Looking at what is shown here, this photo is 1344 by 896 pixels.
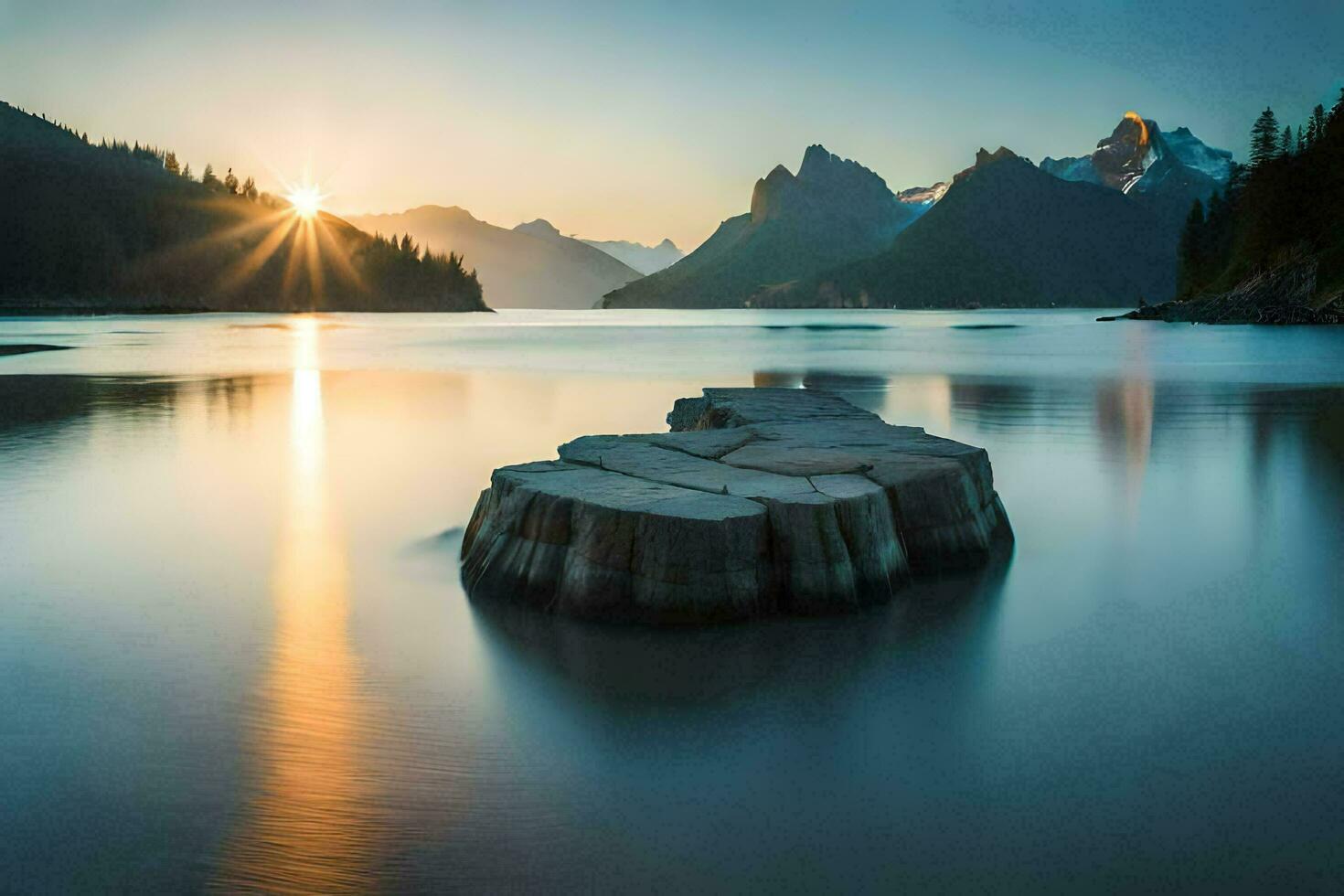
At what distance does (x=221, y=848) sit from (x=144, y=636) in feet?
11.3

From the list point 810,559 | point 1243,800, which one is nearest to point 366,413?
point 810,559

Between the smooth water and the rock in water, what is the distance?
26cm

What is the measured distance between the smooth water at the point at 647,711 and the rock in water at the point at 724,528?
0.26 m

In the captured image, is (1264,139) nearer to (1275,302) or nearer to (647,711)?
(1275,302)

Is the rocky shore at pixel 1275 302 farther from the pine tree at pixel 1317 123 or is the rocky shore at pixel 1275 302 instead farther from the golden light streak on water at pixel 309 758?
the golden light streak on water at pixel 309 758

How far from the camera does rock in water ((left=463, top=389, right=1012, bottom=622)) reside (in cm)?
693

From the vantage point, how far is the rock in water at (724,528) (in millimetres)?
6934

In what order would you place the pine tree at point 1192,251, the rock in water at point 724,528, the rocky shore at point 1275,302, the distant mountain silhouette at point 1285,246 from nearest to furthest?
the rock in water at point 724,528, the rocky shore at point 1275,302, the distant mountain silhouette at point 1285,246, the pine tree at point 1192,251

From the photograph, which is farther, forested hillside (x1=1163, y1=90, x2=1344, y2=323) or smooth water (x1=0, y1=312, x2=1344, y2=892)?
forested hillside (x1=1163, y1=90, x2=1344, y2=323)

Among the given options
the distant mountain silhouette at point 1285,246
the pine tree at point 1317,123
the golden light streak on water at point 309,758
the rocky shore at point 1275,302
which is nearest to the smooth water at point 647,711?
the golden light streak on water at point 309,758

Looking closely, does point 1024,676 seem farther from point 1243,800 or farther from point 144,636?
point 144,636

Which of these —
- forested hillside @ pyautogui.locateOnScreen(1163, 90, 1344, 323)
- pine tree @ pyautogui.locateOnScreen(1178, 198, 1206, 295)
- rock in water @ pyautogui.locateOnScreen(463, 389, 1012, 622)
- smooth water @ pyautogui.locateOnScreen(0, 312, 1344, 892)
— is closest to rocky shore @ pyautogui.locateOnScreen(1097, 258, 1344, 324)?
forested hillside @ pyautogui.locateOnScreen(1163, 90, 1344, 323)

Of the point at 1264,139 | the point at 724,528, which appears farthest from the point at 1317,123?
the point at 724,528

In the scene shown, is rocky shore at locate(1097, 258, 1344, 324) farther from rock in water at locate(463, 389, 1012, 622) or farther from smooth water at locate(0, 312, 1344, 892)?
rock in water at locate(463, 389, 1012, 622)
